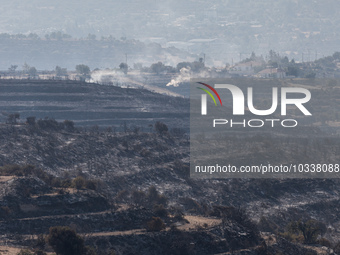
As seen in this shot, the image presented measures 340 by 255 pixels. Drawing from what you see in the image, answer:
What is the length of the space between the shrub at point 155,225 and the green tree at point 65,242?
894 centimetres

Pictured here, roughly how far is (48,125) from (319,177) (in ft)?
114

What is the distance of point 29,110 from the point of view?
178625mm

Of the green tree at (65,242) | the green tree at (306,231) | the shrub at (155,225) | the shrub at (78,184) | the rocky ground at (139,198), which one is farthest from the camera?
the shrub at (78,184)

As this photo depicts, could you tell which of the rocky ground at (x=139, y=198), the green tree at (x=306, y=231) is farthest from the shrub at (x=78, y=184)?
the green tree at (x=306, y=231)

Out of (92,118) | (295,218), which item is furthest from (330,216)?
(92,118)

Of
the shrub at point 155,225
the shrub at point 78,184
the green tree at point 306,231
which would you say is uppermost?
the shrub at point 78,184

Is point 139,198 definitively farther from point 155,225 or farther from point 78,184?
point 155,225

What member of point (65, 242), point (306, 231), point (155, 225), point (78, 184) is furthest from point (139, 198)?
point (65, 242)

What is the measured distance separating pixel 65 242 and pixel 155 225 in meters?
10.1

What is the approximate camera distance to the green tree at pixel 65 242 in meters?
62.6

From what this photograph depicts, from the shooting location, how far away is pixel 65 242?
206ft

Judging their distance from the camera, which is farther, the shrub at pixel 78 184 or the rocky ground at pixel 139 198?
the shrub at pixel 78 184

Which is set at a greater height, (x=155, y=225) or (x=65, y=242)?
(x=65, y=242)

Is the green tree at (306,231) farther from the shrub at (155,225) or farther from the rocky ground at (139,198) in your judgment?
the shrub at (155,225)
